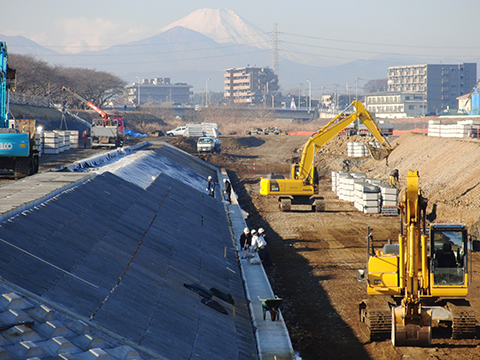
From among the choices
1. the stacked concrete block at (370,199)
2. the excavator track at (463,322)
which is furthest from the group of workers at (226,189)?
the excavator track at (463,322)

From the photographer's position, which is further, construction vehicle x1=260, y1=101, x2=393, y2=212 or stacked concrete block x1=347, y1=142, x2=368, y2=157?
stacked concrete block x1=347, y1=142, x2=368, y2=157

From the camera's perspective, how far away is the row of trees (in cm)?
9325

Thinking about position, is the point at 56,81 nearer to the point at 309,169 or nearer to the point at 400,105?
the point at 309,169

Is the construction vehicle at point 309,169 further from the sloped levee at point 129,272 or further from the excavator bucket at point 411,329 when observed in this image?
the excavator bucket at point 411,329

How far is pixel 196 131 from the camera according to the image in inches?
3172

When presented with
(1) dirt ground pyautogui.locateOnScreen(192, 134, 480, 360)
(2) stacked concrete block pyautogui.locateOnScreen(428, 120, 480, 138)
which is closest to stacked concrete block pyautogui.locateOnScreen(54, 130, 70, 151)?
(1) dirt ground pyautogui.locateOnScreen(192, 134, 480, 360)

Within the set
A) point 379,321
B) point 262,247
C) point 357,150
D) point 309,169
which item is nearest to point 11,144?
point 262,247

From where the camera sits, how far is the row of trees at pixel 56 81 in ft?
306

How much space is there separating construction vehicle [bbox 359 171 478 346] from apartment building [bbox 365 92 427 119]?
140 meters

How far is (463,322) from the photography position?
547 inches

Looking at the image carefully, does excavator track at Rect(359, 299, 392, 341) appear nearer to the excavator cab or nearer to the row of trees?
the excavator cab

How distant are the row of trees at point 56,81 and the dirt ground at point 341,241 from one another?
167 ft

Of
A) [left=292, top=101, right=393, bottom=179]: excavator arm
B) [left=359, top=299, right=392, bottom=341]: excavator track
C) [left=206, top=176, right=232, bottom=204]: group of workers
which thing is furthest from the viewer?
[left=206, top=176, right=232, bottom=204]: group of workers

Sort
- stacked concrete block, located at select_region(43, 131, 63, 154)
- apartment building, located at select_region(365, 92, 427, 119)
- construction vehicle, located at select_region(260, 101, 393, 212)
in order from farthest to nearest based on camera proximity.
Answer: apartment building, located at select_region(365, 92, 427, 119)
stacked concrete block, located at select_region(43, 131, 63, 154)
construction vehicle, located at select_region(260, 101, 393, 212)
